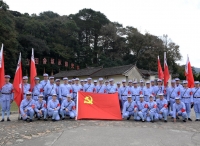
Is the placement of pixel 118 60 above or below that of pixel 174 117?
above

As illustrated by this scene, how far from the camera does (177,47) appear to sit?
50000 mm

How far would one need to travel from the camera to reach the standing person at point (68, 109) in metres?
10.2

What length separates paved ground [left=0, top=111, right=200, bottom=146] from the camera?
6.45 metres

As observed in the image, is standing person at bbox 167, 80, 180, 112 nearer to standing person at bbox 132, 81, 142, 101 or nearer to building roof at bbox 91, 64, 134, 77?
standing person at bbox 132, 81, 142, 101

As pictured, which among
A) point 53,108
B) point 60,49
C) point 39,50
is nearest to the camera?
point 53,108

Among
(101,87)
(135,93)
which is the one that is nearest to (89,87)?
(101,87)

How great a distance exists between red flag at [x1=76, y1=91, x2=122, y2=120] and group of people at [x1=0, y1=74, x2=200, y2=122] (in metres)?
0.35

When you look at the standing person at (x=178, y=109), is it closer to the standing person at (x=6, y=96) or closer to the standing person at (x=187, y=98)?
the standing person at (x=187, y=98)

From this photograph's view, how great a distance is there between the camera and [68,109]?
10.4 m

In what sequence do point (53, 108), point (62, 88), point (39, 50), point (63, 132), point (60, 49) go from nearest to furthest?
point (63, 132) → point (53, 108) → point (62, 88) → point (39, 50) → point (60, 49)

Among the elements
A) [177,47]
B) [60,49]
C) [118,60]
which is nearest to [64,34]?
[60,49]

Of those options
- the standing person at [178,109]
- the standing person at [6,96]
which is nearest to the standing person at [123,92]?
the standing person at [178,109]

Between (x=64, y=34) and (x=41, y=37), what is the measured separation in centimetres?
548

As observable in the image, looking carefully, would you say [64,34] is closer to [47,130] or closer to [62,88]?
[62,88]
